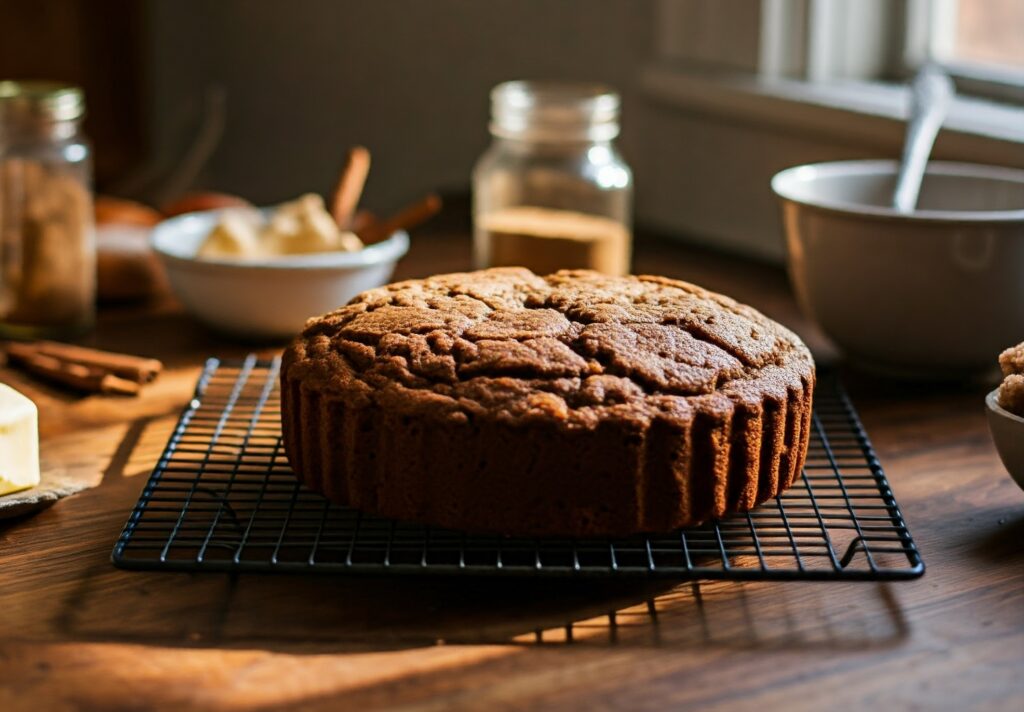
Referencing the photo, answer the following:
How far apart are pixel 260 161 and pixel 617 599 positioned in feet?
7.42

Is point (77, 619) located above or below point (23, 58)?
below

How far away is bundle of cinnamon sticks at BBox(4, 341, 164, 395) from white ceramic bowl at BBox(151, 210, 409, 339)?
10cm

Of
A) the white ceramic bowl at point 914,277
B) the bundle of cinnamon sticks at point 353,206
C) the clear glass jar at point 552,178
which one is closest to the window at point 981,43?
the white ceramic bowl at point 914,277

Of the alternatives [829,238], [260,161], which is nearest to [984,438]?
[829,238]

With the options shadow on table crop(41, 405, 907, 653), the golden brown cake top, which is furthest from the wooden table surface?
the golden brown cake top

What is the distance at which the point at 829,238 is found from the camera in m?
1.21

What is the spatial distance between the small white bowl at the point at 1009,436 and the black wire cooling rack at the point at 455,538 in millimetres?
87

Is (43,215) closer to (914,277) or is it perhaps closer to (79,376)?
(79,376)

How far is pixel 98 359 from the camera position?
1.26 meters

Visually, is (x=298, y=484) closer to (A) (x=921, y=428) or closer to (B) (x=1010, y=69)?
(A) (x=921, y=428)

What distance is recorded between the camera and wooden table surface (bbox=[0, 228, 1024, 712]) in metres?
0.68

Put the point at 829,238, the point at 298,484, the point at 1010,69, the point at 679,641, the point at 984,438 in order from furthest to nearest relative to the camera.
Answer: the point at 1010,69 → the point at 829,238 → the point at 984,438 → the point at 298,484 → the point at 679,641

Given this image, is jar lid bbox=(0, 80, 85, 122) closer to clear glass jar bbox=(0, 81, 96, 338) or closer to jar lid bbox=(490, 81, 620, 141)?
clear glass jar bbox=(0, 81, 96, 338)

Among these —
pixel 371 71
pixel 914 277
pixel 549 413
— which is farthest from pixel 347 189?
pixel 371 71
